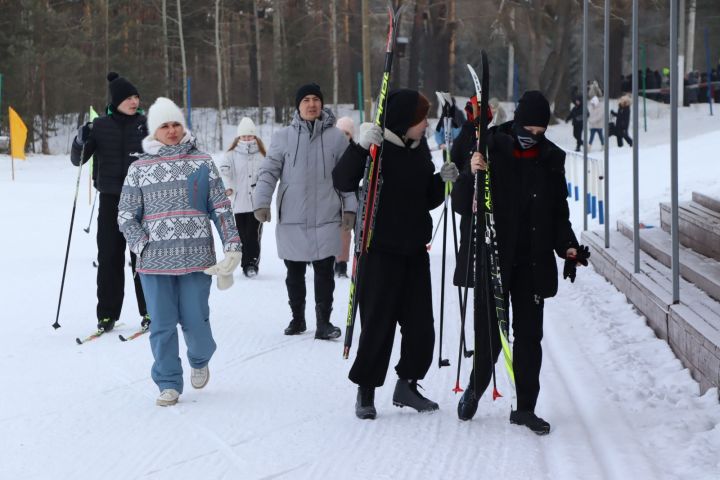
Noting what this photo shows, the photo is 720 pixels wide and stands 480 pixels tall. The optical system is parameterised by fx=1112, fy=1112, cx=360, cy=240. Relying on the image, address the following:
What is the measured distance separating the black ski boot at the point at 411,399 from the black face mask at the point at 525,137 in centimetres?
145

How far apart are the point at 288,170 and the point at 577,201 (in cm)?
1083

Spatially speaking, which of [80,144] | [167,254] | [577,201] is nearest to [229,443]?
[167,254]

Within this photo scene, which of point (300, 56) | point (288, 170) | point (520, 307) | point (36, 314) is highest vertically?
point (300, 56)

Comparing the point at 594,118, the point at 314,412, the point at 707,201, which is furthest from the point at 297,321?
the point at 594,118

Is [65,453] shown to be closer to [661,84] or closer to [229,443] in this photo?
[229,443]

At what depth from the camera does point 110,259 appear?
8.52m

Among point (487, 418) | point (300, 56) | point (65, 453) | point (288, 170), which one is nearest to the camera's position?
point (65, 453)

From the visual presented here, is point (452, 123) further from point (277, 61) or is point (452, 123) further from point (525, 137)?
point (277, 61)

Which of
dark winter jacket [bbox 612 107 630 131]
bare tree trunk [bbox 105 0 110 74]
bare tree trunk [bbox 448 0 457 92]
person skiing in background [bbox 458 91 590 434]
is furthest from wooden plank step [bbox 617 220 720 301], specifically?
bare tree trunk [bbox 105 0 110 74]

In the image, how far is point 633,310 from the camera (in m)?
8.59

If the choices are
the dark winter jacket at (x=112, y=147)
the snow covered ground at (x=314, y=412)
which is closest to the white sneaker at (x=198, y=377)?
the snow covered ground at (x=314, y=412)

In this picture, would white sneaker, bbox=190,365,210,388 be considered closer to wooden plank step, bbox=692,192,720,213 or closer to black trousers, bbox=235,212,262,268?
black trousers, bbox=235,212,262,268

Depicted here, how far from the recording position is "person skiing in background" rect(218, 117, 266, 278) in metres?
11.6

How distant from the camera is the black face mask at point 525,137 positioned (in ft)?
18.0
